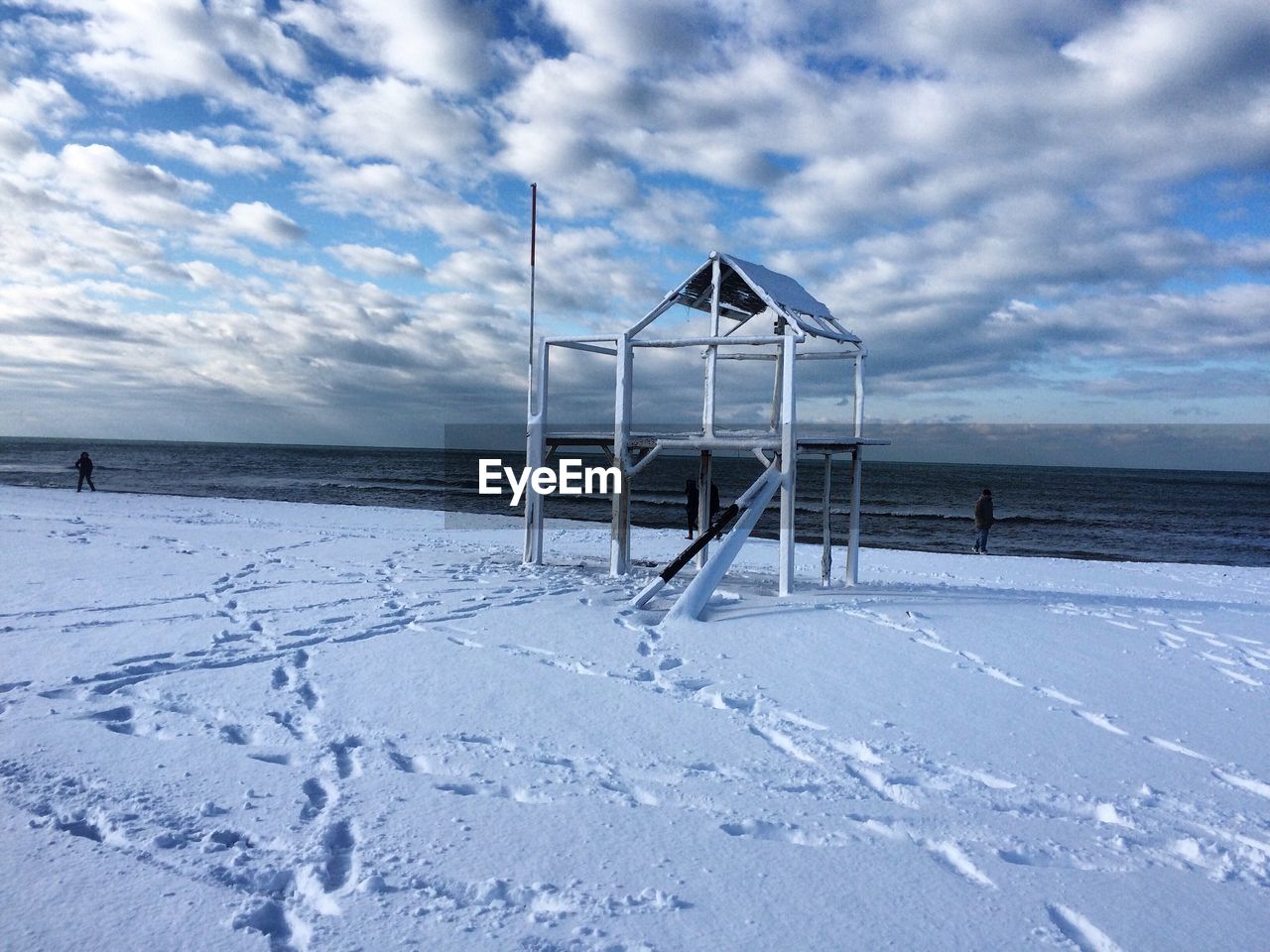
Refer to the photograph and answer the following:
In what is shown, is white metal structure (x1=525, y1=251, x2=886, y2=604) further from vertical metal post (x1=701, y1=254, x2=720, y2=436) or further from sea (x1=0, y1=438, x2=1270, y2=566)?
sea (x1=0, y1=438, x2=1270, y2=566)

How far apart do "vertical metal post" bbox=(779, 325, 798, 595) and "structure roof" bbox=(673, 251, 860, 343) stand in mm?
880

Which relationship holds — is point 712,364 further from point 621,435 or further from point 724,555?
point 724,555

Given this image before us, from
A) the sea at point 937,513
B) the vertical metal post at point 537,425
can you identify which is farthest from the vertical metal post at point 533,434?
the sea at point 937,513

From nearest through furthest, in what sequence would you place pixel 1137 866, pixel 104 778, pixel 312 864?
pixel 312 864 < pixel 1137 866 < pixel 104 778

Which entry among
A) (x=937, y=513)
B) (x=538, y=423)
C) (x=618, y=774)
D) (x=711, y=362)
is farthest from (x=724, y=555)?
(x=937, y=513)

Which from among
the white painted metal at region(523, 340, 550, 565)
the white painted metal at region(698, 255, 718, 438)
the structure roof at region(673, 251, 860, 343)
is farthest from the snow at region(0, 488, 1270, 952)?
the structure roof at region(673, 251, 860, 343)

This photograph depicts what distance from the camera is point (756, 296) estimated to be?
12.4 metres

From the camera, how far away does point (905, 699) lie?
21.4 ft

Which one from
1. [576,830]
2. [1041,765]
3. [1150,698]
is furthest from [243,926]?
[1150,698]

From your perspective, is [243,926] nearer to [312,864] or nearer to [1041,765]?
[312,864]

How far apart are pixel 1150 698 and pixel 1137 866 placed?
346 centimetres

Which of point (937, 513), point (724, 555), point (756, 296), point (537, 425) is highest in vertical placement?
point (756, 296)

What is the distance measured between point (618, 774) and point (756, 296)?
9.13m

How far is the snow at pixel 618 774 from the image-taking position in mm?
3396
